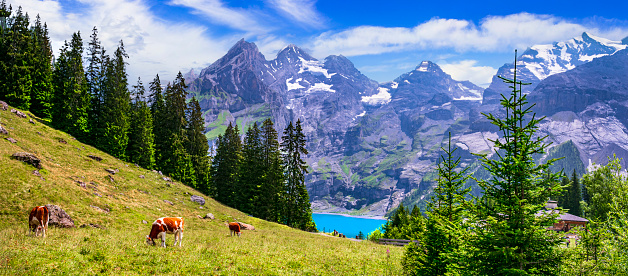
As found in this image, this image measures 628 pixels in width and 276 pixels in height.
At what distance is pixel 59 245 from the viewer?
53.3 ft

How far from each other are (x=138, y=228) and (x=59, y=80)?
5334 centimetres

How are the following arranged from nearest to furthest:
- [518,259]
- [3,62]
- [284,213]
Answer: [518,259] < [3,62] < [284,213]

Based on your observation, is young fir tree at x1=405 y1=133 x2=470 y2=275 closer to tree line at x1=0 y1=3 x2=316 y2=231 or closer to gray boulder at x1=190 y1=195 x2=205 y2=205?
gray boulder at x1=190 y1=195 x2=205 y2=205

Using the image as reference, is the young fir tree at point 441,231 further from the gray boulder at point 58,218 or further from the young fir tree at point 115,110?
the young fir tree at point 115,110

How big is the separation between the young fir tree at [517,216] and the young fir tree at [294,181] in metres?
51.1

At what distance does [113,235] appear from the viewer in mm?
21875

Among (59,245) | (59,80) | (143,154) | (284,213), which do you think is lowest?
(284,213)

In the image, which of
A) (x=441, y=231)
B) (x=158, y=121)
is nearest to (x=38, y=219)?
(x=441, y=231)

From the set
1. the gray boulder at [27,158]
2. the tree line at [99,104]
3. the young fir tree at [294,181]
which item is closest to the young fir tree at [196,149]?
the tree line at [99,104]

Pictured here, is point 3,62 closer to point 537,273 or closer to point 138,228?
point 138,228

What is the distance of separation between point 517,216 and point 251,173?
5923cm

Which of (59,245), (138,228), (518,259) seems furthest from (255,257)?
(138,228)

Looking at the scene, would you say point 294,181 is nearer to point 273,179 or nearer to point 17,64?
point 273,179

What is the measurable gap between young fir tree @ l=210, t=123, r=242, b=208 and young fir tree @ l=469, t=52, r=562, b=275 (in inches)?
2433
